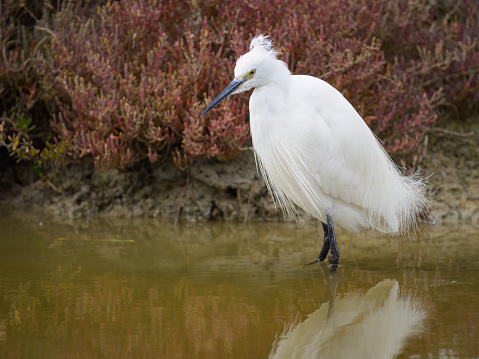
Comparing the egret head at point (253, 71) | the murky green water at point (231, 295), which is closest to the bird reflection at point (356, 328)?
the murky green water at point (231, 295)

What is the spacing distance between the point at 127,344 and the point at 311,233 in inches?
123

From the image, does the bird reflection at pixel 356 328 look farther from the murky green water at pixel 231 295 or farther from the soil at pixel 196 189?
the soil at pixel 196 189

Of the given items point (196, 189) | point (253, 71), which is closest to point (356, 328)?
point (253, 71)

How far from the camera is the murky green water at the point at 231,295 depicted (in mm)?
2648

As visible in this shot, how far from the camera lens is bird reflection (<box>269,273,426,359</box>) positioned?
2.60 meters

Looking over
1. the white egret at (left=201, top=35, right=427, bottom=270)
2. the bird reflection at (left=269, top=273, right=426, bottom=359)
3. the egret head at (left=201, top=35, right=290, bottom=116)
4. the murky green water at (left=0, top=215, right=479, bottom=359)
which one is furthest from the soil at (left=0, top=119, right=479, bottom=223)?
the bird reflection at (left=269, top=273, right=426, bottom=359)

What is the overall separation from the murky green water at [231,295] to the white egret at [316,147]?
0.37 m

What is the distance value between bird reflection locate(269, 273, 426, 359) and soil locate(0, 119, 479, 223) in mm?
2666

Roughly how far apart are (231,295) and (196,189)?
9.30 ft

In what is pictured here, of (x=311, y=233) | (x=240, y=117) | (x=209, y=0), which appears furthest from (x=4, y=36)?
(x=311, y=233)

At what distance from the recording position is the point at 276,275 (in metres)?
3.99

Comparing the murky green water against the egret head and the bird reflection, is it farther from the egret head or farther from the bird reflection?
the egret head

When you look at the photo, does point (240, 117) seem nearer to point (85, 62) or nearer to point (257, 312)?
point (85, 62)

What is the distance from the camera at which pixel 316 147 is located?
4184 millimetres
